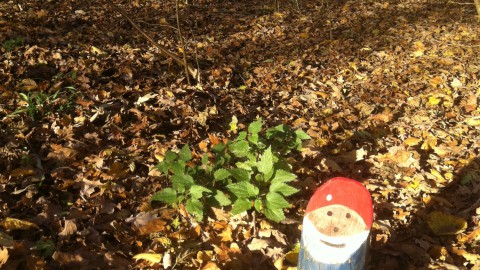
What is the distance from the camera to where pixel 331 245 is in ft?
5.76

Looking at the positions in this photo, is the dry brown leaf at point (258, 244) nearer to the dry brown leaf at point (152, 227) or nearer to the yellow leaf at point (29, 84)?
the dry brown leaf at point (152, 227)

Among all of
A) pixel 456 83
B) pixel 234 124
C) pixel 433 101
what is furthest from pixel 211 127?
pixel 456 83

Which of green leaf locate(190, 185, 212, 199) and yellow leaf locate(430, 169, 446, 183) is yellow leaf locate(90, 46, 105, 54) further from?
yellow leaf locate(430, 169, 446, 183)

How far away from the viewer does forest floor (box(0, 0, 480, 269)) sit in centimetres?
256

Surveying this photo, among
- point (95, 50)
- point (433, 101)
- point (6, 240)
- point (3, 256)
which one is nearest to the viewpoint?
point (3, 256)

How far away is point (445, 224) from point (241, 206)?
1.62m

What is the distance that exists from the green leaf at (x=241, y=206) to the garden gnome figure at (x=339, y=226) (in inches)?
28.4

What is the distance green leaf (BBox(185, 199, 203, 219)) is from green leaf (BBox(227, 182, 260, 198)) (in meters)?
0.24

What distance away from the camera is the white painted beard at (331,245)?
1737 mm

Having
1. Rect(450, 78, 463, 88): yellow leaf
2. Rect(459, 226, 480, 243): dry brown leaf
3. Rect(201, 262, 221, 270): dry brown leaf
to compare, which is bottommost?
Rect(459, 226, 480, 243): dry brown leaf

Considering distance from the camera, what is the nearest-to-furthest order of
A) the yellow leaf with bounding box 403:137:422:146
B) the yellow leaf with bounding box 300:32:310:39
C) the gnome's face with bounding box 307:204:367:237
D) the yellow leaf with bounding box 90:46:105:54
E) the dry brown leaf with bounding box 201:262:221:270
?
the gnome's face with bounding box 307:204:367:237 → the dry brown leaf with bounding box 201:262:221:270 → the yellow leaf with bounding box 403:137:422:146 → the yellow leaf with bounding box 90:46:105:54 → the yellow leaf with bounding box 300:32:310:39

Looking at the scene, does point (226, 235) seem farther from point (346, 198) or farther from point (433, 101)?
point (433, 101)

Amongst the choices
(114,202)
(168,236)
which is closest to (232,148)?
(168,236)

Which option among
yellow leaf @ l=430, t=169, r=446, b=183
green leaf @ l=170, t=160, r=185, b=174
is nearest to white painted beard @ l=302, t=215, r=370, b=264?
green leaf @ l=170, t=160, r=185, b=174
